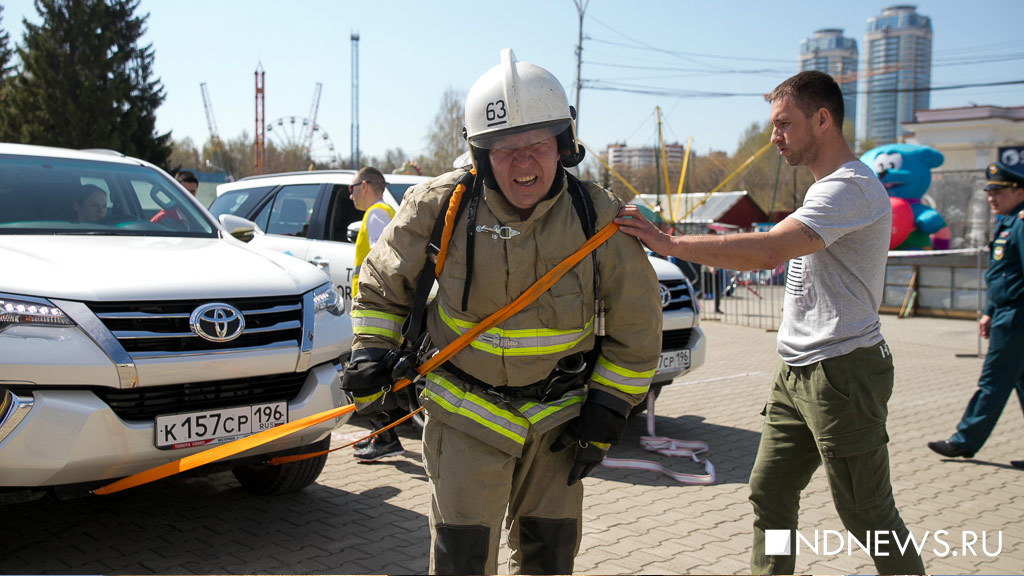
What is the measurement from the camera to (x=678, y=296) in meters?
6.59

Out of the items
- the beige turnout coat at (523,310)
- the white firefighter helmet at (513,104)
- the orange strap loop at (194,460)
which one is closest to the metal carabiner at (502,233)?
the beige turnout coat at (523,310)

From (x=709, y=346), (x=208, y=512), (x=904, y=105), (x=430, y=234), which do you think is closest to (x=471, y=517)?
(x=430, y=234)

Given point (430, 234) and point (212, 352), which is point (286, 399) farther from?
point (430, 234)

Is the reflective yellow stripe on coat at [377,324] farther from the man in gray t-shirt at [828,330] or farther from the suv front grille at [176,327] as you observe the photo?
the suv front grille at [176,327]

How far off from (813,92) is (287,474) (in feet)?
11.2

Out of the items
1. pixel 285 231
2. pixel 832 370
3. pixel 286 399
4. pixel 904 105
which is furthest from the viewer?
pixel 904 105

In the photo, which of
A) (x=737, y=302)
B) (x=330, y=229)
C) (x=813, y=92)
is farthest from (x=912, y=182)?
(x=813, y=92)

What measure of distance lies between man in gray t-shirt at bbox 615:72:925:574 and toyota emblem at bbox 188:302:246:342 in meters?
2.16

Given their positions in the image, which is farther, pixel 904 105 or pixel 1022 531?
pixel 904 105

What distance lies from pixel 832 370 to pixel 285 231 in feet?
19.9

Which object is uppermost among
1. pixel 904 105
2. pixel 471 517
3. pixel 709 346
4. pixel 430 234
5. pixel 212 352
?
pixel 904 105

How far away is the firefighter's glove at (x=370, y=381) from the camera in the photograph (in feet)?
8.73

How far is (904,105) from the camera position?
81.6m

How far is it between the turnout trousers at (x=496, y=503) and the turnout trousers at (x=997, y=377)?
14.6 ft
